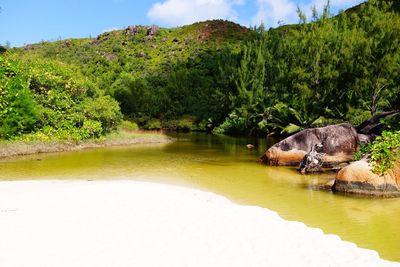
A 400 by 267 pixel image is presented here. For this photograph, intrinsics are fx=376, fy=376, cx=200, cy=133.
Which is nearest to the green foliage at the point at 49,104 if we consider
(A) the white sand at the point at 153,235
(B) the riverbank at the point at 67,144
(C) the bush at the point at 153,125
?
(B) the riverbank at the point at 67,144

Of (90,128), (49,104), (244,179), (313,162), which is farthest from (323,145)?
(49,104)

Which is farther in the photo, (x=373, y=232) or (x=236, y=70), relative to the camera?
(x=236, y=70)

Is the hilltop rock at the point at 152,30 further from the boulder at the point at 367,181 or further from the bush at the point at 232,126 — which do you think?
the boulder at the point at 367,181

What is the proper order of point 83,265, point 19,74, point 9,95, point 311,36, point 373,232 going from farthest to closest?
point 311,36 → point 19,74 → point 9,95 → point 373,232 → point 83,265

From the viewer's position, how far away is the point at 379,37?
27.5m

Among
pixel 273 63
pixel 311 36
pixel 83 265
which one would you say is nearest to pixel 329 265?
pixel 83 265

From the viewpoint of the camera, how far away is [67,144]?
26656mm

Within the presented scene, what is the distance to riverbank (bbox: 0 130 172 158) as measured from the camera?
2298cm

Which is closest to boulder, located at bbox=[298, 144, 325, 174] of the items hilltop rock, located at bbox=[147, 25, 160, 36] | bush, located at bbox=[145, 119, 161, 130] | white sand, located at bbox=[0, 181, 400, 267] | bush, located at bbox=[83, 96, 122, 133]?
white sand, located at bbox=[0, 181, 400, 267]

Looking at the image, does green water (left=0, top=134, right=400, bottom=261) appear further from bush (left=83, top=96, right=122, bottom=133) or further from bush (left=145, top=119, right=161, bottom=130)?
bush (left=145, top=119, right=161, bottom=130)

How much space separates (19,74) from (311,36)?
22915 mm

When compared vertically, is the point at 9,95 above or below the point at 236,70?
below

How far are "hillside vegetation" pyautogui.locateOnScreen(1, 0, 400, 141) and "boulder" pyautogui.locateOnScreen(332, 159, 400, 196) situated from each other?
15214 mm

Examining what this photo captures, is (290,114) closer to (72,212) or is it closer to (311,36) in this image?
(311,36)
